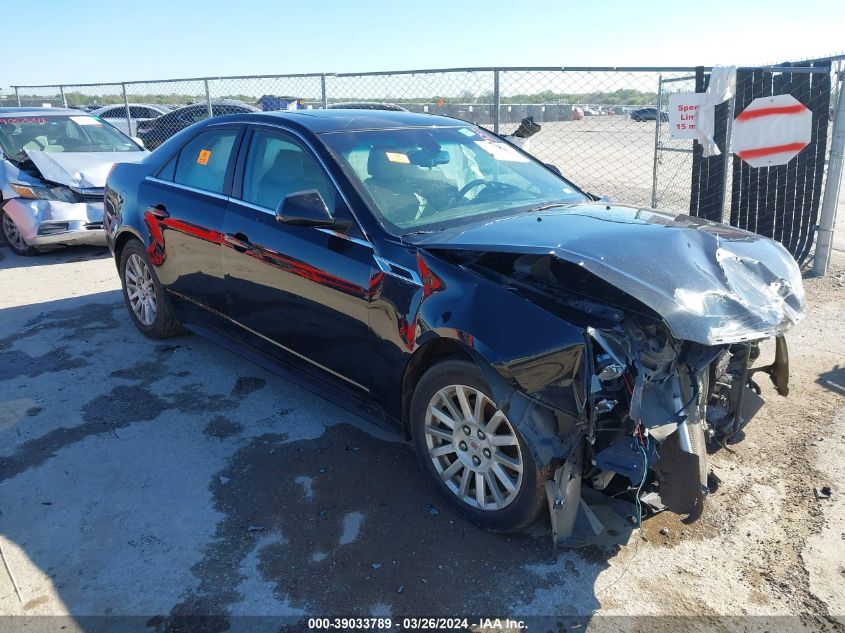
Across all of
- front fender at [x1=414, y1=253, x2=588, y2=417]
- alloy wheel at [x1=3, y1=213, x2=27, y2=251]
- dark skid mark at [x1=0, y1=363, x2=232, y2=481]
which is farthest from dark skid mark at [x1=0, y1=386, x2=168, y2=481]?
alloy wheel at [x1=3, y1=213, x2=27, y2=251]

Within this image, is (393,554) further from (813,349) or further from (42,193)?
(42,193)

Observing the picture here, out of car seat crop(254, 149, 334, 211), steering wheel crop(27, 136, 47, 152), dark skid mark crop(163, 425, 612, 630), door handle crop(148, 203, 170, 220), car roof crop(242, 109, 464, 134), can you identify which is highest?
car roof crop(242, 109, 464, 134)

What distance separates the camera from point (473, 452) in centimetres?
312

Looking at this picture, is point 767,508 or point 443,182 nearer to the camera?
point 767,508

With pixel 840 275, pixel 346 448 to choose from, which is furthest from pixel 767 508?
A: pixel 840 275

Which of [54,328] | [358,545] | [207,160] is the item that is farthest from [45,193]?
[358,545]

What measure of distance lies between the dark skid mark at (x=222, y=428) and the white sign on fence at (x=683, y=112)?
551cm

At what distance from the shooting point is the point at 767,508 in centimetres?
330

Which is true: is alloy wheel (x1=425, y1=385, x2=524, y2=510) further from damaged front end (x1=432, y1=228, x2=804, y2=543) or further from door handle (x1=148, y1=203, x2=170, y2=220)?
door handle (x1=148, y1=203, x2=170, y2=220)

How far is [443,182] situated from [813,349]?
3231 mm

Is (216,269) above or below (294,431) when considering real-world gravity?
above

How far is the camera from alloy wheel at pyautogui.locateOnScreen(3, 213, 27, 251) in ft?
28.3

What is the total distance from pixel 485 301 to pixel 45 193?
289 inches

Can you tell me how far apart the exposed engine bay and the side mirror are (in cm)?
91
